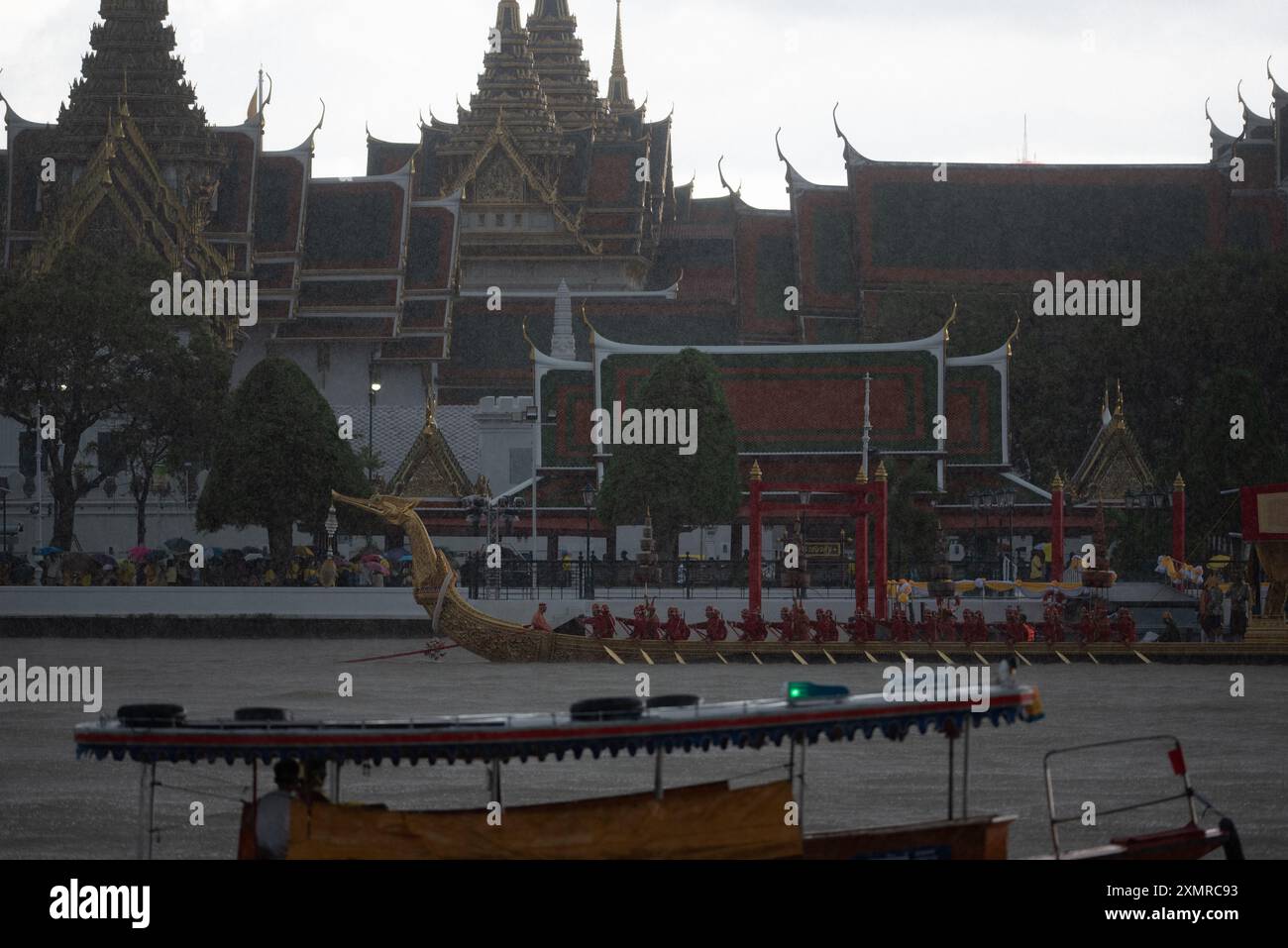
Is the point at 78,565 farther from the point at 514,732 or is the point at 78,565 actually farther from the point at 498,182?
the point at 498,182

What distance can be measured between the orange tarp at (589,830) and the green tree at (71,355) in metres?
35.8

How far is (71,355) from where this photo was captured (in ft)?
160

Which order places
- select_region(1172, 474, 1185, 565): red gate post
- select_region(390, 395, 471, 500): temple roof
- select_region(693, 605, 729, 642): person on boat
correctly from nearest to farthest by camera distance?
select_region(693, 605, 729, 642): person on boat, select_region(1172, 474, 1185, 565): red gate post, select_region(390, 395, 471, 500): temple roof

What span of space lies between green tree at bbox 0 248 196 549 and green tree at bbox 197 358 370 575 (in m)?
2.41

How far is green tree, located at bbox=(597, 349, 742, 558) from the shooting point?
4738 cm

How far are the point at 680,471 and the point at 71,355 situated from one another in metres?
13.3

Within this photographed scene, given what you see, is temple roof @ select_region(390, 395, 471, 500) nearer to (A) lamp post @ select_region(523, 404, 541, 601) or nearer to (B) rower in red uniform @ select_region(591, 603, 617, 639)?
(A) lamp post @ select_region(523, 404, 541, 601)

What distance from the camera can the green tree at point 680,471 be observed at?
47.4 meters

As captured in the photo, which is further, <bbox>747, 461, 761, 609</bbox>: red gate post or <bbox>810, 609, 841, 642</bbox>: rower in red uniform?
<bbox>747, 461, 761, 609</bbox>: red gate post

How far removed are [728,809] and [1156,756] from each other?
38.2 feet

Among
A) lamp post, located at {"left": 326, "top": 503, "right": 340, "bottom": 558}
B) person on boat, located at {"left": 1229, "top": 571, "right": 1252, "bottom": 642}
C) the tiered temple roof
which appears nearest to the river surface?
person on boat, located at {"left": 1229, "top": 571, "right": 1252, "bottom": 642}

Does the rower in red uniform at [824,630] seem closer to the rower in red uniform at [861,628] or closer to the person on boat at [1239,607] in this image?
the rower in red uniform at [861,628]
